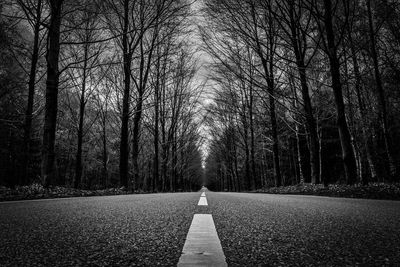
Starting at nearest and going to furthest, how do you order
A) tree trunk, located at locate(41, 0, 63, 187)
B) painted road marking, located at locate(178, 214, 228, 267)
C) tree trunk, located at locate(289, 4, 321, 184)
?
painted road marking, located at locate(178, 214, 228, 267)
tree trunk, located at locate(41, 0, 63, 187)
tree trunk, located at locate(289, 4, 321, 184)

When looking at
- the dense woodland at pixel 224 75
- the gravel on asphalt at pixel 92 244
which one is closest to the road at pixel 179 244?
the gravel on asphalt at pixel 92 244

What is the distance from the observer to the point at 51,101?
832cm

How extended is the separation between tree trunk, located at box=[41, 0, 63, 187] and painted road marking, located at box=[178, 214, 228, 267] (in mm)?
7816

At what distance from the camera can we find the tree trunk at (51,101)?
26.4 feet

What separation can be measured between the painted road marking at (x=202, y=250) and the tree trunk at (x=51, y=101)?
7816 millimetres

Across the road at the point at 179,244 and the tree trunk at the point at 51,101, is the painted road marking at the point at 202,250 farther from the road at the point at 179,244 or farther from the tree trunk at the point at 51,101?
the tree trunk at the point at 51,101

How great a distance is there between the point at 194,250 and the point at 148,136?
32671 mm

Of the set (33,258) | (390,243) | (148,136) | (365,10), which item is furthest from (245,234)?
(148,136)

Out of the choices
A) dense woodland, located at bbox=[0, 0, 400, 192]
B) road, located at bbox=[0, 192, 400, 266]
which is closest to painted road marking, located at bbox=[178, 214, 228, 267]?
road, located at bbox=[0, 192, 400, 266]

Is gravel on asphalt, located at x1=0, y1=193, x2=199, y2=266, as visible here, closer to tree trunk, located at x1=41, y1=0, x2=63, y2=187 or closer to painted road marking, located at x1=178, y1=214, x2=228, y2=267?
painted road marking, located at x1=178, y1=214, x2=228, y2=267

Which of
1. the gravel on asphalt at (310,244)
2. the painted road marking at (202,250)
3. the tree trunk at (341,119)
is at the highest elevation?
the tree trunk at (341,119)

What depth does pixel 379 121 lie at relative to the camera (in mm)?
17406

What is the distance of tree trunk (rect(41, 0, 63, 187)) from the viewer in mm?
8047

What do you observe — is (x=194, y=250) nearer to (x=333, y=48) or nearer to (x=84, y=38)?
(x=333, y=48)
